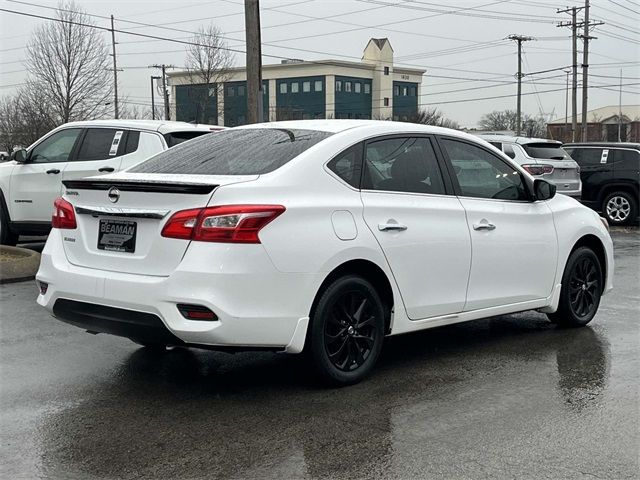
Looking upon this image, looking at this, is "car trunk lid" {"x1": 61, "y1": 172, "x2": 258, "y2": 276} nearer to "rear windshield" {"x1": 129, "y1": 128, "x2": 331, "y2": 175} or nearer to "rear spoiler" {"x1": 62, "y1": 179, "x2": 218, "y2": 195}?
"rear spoiler" {"x1": 62, "y1": 179, "x2": 218, "y2": 195}

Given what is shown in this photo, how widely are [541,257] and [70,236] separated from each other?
3.63 metres

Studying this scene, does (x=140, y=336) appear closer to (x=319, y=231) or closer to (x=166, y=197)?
(x=166, y=197)

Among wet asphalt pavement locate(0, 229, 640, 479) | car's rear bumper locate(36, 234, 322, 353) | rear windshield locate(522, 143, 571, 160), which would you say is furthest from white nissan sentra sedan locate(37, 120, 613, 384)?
rear windshield locate(522, 143, 571, 160)

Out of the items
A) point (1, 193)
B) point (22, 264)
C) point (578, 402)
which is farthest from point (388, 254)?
point (1, 193)

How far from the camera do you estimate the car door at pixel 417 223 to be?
5.20 meters

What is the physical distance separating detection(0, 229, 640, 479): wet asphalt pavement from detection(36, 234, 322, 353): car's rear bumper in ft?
1.48

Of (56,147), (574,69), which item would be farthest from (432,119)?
(56,147)

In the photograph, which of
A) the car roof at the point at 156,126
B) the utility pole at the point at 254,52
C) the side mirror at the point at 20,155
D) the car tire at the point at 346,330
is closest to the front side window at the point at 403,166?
the car tire at the point at 346,330

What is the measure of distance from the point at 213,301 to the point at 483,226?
239 cm

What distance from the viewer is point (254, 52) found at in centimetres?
1623

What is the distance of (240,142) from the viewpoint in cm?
550

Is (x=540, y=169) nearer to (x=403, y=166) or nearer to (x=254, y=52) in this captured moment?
(x=254, y=52)

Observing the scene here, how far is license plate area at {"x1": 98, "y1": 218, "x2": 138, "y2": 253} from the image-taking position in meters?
4.71

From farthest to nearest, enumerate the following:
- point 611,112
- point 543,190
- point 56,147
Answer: point 611,112 → point 56,147 → point 543,190
